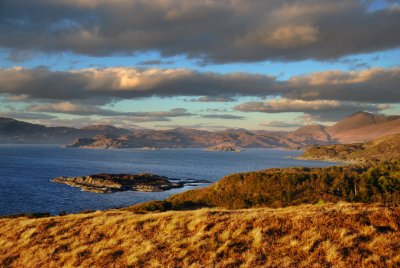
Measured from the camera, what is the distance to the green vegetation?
5704 inches

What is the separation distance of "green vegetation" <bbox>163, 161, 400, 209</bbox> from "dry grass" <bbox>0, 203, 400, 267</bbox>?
10324cm

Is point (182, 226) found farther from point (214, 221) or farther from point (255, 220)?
point (255, 220)

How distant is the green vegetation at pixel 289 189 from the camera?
144875mm

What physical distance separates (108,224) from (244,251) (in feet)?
43.5

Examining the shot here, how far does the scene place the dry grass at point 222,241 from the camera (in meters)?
19.1

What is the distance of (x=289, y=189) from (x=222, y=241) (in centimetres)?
16052

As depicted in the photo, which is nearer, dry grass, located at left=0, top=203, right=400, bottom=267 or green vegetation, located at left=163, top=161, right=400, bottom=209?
dry grass, located at left=0, top=203, right=400, bottom=267

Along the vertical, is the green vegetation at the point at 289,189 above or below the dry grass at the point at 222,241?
below

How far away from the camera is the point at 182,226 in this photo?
2609 cm

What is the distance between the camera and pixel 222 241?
22312 millimetres

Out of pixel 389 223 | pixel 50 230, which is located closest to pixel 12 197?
pixel 50 230

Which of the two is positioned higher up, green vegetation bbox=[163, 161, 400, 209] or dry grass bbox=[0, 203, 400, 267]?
dry grass bbox=[0, 203, 400, 267]

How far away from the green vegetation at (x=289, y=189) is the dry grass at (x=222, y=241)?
10324 cm

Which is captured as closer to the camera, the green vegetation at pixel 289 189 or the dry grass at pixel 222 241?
the dry grass at pixel 222 241
